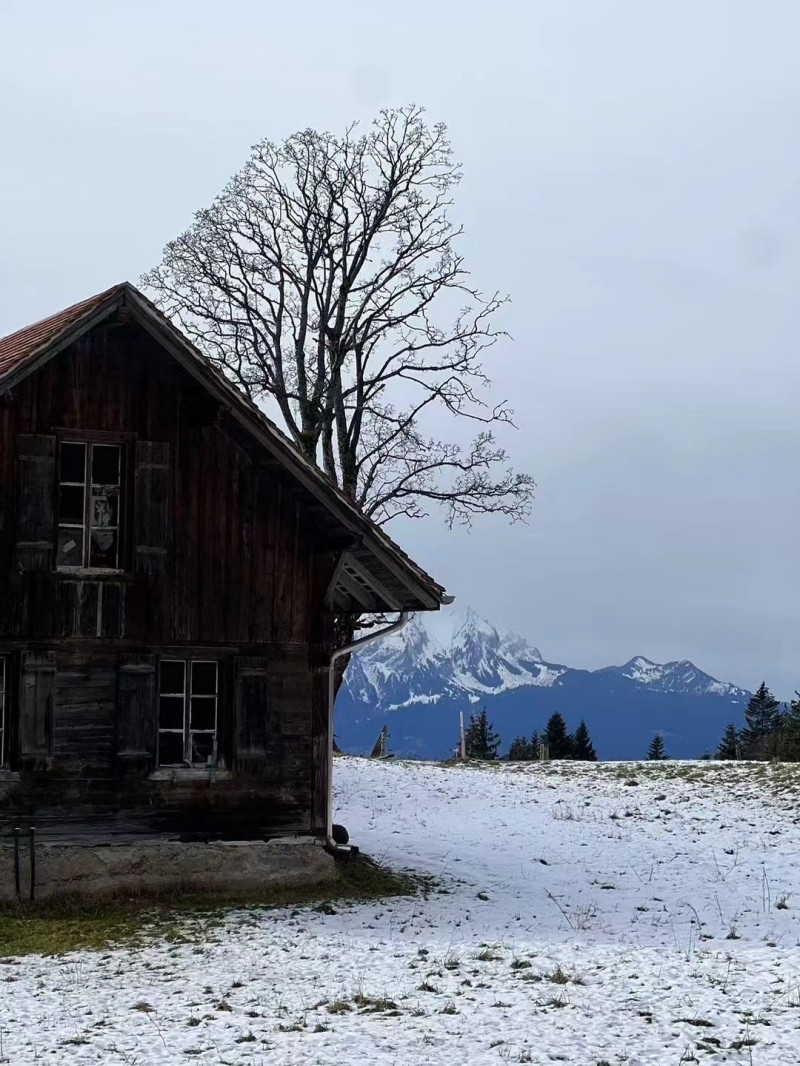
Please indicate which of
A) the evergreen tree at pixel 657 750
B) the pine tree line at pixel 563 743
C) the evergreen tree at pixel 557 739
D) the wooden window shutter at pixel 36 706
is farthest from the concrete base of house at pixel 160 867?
the evergreen tree at pixel 657 750

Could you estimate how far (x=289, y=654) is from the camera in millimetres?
16797

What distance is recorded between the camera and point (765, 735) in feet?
169

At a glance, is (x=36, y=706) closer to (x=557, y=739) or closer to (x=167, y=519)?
(x=167, y=519)

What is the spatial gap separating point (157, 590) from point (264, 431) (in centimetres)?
231

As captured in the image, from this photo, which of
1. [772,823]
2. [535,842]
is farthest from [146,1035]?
[772,823]

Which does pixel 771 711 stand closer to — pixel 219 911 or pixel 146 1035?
pixel 219 911

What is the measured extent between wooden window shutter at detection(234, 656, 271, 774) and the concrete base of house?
1.01 m

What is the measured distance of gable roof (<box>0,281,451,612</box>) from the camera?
49.8 ft

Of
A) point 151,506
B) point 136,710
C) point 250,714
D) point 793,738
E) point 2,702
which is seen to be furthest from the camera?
point 793,738

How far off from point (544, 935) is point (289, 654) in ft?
16.0

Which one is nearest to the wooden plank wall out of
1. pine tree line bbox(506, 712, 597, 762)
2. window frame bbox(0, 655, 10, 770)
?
window frame bbox(0, 655, 10, 770)

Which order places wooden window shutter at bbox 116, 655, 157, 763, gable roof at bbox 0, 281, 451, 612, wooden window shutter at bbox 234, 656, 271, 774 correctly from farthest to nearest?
wooden window shutter at bbox 234, 656, 271, 774 < wooden window shutter at bbox 116, 655, 157, 763 < gable roof at bbox 0, 281, 451, 612

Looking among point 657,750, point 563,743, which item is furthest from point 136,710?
point 657,750

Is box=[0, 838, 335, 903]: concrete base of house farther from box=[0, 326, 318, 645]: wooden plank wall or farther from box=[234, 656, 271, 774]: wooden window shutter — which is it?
box=[0, 326, 318, 645]: wooden plank wall
